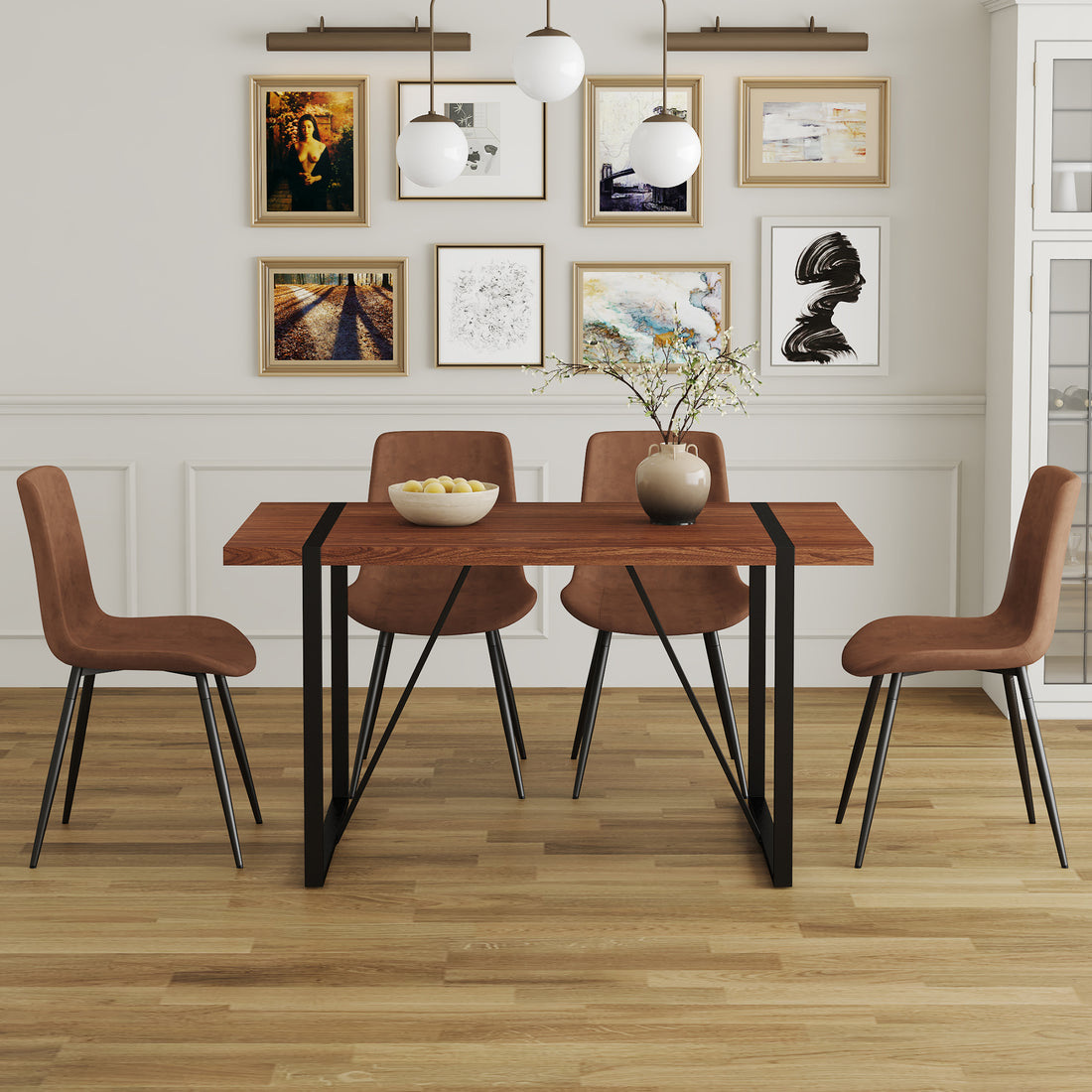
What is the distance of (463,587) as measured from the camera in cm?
359

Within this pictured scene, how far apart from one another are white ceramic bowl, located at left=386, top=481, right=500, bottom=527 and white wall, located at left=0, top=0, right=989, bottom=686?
1.52 meters

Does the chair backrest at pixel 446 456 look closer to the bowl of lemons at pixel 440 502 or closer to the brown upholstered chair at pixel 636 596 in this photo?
the brown upholstered chair at pixel 636 596

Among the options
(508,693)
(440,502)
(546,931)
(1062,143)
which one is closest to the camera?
(546,931)

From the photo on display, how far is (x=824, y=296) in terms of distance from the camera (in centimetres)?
426

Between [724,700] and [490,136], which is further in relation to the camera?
[490,136]

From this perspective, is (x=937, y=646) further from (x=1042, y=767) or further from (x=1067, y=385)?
(x=1067, y=385)

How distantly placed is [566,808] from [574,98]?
7.79 ft

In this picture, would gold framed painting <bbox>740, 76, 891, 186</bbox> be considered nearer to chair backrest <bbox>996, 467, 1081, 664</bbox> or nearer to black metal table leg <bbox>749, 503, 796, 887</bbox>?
chair backrest <bbox>996, 467, 1081, 664</bbox>

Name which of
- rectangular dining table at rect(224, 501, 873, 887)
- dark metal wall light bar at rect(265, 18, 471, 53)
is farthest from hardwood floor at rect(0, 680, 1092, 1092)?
dark metal wall light bar at rect(265, 18, 471, 53)

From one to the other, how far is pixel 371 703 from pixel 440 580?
434 mm

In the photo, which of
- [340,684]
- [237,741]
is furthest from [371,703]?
[237,741]

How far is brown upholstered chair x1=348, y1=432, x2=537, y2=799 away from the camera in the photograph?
3.41m

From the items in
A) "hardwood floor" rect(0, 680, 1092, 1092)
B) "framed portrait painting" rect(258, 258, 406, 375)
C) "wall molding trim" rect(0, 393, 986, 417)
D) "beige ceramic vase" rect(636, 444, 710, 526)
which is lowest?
"hardwood floor" rect(0, 680, 1092, 1092)

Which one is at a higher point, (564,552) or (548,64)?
(548,64)
